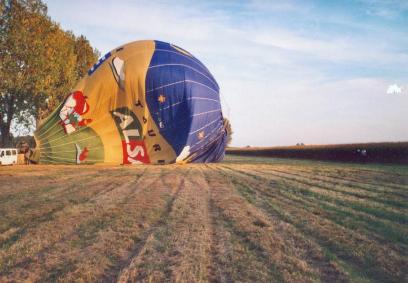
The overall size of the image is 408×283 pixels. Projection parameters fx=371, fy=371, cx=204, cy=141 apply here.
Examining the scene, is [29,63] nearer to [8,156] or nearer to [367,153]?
[8,156]

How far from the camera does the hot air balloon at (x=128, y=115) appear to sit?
16359 millimetres

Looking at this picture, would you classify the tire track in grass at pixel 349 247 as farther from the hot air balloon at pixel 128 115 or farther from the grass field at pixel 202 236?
the hot air balloon at pixel 128 115

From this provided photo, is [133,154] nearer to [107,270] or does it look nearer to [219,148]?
[219,148]

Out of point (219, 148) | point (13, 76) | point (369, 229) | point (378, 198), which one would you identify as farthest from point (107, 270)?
point (13, 76)

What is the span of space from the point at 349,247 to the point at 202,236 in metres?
1.85

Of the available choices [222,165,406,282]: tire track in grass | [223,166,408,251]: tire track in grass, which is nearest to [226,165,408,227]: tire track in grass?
[223,166,408,251]: tire track in grass

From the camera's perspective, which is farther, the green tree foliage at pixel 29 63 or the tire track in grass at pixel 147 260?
the green tree foliage at pixel 29 63

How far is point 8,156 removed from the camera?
838 inches

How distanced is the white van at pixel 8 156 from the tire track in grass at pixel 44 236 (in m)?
16.0

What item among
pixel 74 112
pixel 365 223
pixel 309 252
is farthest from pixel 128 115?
pixel 309 252

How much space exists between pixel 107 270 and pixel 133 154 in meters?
13.4

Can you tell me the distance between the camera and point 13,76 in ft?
79.0

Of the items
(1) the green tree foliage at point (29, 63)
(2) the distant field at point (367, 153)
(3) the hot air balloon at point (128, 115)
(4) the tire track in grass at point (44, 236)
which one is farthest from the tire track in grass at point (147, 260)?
(2) the distant field at point (367, 153)

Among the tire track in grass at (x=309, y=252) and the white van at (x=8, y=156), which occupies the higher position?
the white van at (x=8, y=156)
